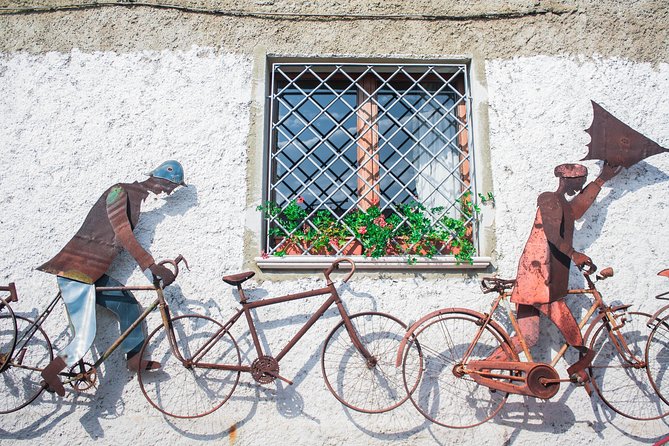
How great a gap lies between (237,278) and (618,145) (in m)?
3.18

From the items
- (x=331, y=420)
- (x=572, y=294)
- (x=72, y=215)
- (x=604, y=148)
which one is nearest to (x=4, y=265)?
(x=72, y=215)

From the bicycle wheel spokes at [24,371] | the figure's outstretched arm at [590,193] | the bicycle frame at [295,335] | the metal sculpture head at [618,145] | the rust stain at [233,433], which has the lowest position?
the rust stain at [233,433]

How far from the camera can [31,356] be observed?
3977 mm

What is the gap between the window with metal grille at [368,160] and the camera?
427 cm

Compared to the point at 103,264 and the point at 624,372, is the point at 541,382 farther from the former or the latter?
the point at 103,264

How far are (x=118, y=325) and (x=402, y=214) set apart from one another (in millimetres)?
2339

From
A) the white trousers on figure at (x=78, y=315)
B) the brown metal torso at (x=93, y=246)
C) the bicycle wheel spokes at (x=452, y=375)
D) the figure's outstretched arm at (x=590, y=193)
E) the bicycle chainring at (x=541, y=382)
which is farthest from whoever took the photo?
the figure's outstretched arm at (x=590, y=193)

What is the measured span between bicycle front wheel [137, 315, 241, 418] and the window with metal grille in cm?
79

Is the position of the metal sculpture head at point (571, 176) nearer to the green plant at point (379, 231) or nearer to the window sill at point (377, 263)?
the green plant at point (379, 231)

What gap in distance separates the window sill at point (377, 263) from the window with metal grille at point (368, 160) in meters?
0.09

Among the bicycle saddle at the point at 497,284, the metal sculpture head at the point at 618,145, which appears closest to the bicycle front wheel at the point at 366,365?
the bicycle saddle at the point at 497,284

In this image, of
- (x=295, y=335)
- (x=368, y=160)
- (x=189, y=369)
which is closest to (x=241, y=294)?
(x=295, y=335)

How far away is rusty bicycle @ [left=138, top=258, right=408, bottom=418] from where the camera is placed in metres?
3.85

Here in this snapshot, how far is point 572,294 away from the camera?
4.12 metres
